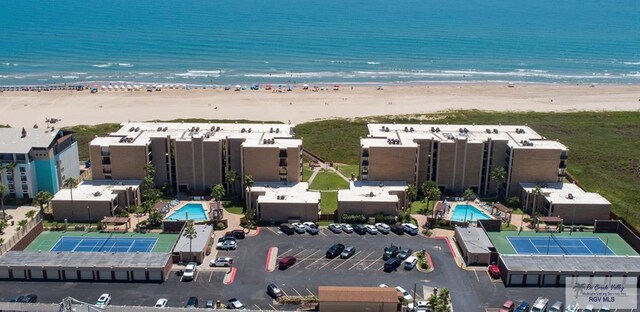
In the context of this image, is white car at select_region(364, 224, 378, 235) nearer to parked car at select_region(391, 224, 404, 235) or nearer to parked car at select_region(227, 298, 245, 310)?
parked car at select_region(391, 224, 404, 235)

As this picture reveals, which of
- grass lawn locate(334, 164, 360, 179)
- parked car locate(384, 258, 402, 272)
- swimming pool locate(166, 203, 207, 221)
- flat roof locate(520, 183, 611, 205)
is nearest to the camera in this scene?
parked car locate(384, 258, 402, 272)

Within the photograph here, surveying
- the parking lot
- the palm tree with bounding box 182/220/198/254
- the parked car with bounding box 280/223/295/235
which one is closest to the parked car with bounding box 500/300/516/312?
the parking lot

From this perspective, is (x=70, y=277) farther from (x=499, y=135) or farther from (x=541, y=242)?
(x=499, y=135)

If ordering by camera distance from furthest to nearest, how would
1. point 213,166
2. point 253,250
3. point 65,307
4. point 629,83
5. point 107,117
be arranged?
1. point 629,83
2. point 107,117
3. point 213,166
4. point 253,250
5. point 65,307

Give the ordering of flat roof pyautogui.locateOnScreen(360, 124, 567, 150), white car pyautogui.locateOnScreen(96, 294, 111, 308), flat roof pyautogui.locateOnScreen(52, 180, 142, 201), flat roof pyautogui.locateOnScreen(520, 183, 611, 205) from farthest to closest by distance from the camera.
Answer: flat roof pyautogui.locateOnScreen(360, 124, 567, 150) < flat roof pyautogui.locateOnScreen(520, 183, 611, 205) < flat roof pyautogui.locateOnScreen(52, 180, 142, 201) < white car pyautogui.locateOnScreen(96, 294, 111, 308)

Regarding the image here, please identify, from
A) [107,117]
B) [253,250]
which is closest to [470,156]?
[253,250]

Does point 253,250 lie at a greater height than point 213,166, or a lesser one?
lesser

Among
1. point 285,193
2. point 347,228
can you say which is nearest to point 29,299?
point 285,193

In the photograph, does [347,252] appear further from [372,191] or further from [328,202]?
[328,202]
